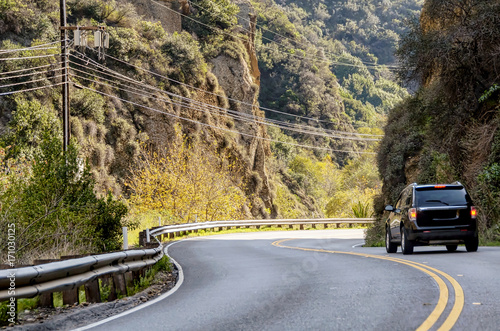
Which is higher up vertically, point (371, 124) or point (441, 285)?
point (371, 124)

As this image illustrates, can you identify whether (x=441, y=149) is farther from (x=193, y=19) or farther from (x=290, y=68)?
(x=290, y=68)

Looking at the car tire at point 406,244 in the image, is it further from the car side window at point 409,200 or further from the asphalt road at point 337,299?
the asphalt road at point 337,299

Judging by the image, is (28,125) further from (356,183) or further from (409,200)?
(356,183)

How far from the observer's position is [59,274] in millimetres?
8031

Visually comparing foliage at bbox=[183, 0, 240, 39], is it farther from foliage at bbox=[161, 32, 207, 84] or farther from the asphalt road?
the asphalt road

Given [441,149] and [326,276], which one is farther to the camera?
[441,149]

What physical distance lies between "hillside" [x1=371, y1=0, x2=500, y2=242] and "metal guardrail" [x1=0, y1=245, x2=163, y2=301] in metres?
15.7

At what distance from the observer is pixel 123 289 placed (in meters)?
10.0

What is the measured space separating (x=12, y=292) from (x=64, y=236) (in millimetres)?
9594

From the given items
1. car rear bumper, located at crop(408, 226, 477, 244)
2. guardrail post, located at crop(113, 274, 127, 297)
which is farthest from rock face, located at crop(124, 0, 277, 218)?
guardrail post, located at crop(113, 274, 127, 297)

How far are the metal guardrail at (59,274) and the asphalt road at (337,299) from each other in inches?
31.8

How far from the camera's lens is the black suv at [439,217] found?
15883mm

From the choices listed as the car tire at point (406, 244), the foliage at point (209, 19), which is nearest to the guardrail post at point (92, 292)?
the car tire at point (406, 244)

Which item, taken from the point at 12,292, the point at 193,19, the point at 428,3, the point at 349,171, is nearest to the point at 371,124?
the point at 349,171
